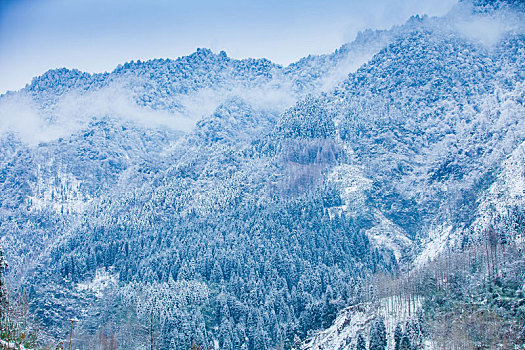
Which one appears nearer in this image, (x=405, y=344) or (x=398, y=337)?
(x=405, y=344)

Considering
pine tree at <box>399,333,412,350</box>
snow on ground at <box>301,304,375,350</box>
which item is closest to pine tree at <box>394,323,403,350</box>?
pine tree at <box>399,333,412,350</box>

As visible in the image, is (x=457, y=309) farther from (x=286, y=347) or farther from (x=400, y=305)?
(x=286, y=347)

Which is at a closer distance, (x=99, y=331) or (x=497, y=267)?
(x=497, y=267)

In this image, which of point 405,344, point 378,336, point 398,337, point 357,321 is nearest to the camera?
point 405,344

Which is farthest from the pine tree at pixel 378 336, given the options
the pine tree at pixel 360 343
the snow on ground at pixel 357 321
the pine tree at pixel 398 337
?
the pine tree at pixel 398 337

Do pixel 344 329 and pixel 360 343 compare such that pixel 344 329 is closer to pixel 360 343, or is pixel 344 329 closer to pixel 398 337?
pixel 360 343

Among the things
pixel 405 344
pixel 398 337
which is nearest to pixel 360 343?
pixel 398 337

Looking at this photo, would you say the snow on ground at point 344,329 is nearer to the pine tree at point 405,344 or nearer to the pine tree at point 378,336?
the pine tree at point 378,336

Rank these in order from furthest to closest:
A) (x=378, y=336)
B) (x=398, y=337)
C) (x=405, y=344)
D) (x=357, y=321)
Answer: (x=357, y=321) < (x=378, y=336) < (x=398, y=337) < (x=405, y=344)

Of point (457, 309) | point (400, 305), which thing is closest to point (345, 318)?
point (400, 305)

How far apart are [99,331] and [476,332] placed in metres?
124

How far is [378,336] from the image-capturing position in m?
140

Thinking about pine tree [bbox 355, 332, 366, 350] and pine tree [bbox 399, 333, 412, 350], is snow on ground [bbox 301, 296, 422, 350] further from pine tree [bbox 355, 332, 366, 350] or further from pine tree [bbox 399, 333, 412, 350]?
pine tree [bbox 399, 333, 412, 350]

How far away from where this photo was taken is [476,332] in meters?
124
